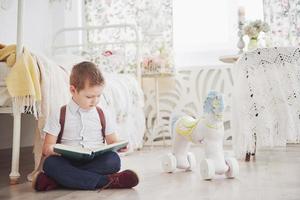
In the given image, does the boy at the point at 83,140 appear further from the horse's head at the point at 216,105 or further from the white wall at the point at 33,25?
the white wall at the point at 33,25

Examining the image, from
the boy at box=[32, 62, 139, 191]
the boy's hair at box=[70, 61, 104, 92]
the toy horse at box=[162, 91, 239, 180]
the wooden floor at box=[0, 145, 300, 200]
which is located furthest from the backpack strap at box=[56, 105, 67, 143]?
the toy horse at box=[162, 91, 239, 180]

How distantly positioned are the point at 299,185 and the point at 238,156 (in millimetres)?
866

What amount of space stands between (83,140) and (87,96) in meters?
0.17

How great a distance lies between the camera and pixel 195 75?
375 cm

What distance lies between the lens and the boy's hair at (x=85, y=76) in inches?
63.2

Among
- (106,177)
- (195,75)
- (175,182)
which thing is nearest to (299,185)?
(175,182)

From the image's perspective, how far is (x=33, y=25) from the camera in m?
3.48

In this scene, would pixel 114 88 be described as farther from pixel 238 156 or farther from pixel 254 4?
pixel 254 4

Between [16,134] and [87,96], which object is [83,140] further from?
[16,134]

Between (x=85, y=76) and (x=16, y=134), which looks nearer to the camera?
(x=85, y=76)

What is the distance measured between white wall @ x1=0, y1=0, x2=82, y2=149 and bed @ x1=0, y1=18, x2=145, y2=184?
10cm

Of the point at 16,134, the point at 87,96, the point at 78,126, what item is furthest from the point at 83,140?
the point at 16,134

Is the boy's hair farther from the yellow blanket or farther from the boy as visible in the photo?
the yellow blanket

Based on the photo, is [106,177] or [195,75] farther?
[195,75]
